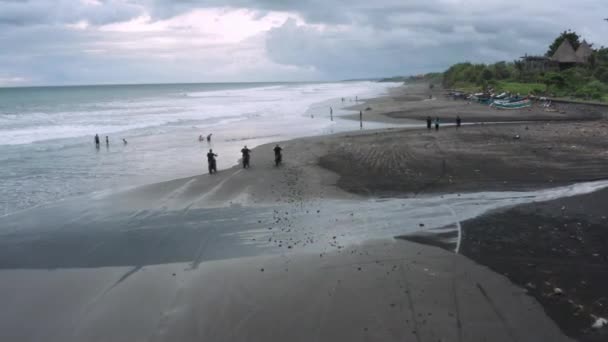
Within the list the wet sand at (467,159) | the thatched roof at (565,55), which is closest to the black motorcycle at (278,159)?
the wet sand at (467,159)

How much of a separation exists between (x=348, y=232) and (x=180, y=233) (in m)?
5.32

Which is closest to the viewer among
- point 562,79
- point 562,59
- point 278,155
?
point 278,155

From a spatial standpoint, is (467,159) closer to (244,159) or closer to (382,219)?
(382,219)

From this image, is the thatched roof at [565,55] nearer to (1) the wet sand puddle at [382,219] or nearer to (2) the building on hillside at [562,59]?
(2) the building on hillside at [562,59]

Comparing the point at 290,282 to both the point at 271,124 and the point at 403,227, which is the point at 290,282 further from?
the point at 271,124

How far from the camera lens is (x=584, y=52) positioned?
89.5 metres

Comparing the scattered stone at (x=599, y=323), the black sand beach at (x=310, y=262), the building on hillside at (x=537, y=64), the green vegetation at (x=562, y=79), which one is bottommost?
the scattered stone at (x=599, y=323)

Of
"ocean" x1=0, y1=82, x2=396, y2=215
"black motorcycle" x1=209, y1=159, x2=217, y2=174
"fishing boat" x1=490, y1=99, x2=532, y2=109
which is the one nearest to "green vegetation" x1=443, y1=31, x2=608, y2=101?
"fishing boat" x1=490, y1=99, x2=532, y2=109

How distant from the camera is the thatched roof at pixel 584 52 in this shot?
87.1m

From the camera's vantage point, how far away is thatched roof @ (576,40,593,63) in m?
87.1

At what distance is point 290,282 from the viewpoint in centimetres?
1062

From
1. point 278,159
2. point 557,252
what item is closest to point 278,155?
point 278,159

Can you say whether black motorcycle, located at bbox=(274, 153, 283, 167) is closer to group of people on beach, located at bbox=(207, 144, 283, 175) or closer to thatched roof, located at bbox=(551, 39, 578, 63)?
group of people on beach, located at bbox=(207, 144, 283, 175)

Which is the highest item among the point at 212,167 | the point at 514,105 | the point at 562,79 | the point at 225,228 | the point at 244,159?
the point at 562,79
